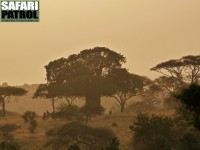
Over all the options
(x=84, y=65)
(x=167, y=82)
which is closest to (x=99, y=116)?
(x=84, y=65)

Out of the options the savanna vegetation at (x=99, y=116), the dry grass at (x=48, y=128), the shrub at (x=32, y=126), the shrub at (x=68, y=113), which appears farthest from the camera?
the shrub at (x=68, y=113)

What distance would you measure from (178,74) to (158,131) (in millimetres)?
32410

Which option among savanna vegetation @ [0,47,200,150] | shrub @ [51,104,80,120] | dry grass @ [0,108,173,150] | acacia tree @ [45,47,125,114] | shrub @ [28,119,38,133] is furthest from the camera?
acacia tree @ [45,47,125,114]

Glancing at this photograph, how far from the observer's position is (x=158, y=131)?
164 ft

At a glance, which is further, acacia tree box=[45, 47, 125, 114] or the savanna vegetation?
acacia tree box=[45, 47, 125, 114]

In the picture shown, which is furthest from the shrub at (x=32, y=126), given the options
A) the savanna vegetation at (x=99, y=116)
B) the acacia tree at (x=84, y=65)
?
the acacia tree at (x=84, y=65)

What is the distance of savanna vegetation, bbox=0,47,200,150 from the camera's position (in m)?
49.4

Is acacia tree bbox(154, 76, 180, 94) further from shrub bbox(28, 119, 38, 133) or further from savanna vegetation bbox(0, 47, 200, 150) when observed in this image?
shrub bbox(28, 119, 38, 133)

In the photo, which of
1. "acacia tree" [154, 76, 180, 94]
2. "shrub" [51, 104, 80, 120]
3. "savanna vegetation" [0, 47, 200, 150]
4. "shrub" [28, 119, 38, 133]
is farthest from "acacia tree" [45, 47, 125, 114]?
"shrub" [28, 119, 38, 133]

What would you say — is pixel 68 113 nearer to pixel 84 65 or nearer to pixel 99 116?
pixel 99 116

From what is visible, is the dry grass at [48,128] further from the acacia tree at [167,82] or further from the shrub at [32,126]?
the acacia tree at [167,82]

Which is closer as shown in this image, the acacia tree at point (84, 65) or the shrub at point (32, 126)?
the shrub at point (32, 126)

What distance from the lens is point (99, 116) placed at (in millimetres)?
75500

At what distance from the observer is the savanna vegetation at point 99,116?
49.4 meters
